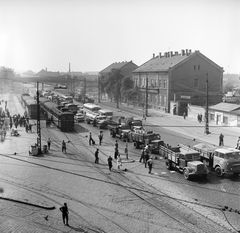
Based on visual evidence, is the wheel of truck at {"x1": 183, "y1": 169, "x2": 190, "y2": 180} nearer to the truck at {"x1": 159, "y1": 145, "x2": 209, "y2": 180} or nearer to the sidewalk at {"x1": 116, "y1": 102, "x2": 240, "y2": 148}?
the truck at {"x1": 159, "y1": 145, "x2": 209, "y2": 180}

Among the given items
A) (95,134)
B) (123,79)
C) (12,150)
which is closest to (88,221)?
(12,150)

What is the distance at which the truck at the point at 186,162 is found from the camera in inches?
832

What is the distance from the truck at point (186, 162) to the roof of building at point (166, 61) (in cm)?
3862

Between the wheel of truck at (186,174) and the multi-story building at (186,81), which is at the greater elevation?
the multi-story building at (186,81)

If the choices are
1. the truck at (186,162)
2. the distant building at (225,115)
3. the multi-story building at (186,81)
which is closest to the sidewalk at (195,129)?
the distant building at (225,115)

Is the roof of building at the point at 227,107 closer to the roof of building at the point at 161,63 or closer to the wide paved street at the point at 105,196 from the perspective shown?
the roof of building at the point at 161,63

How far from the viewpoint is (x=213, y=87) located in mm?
63156

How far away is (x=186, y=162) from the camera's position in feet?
72.5

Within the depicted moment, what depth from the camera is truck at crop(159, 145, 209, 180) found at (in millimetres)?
21125

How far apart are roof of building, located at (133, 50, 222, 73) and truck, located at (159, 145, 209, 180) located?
38.6m

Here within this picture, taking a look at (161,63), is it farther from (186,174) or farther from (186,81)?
(186,174)

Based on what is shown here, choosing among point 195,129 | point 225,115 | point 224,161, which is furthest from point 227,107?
point 224,161

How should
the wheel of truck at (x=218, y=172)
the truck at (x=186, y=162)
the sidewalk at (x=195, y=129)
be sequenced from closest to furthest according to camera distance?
1. the truck at (x=186, y=162)
2. the wheel of truck at (x=218, y=172)
3. the sidewalk at (x=195, y=129)

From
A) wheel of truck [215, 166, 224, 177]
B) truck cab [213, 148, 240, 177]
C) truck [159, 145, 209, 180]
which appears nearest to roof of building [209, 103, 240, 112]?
truck [159, 145, 209, 180]
